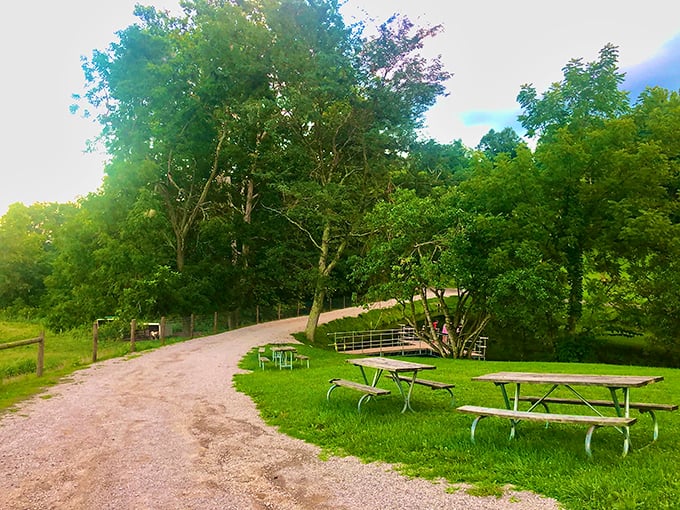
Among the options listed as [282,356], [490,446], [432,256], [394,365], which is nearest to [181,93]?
[432,256]

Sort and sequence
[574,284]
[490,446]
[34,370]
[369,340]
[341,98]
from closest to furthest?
[490,446] → [34,370] → [574,284] → [341,98] → [369,340]

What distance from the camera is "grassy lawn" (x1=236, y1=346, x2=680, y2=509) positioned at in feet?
14.1

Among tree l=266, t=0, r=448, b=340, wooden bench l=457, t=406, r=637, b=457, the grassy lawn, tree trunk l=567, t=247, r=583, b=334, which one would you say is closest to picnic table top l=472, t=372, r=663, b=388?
wooden bench l=457, t=406, r=637, b=457

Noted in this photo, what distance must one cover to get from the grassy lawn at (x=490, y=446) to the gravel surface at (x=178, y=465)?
27 cm

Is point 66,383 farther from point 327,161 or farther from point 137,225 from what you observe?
point 327,161

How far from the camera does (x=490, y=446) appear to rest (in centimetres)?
557

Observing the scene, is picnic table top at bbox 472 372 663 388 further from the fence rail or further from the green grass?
the fence rail

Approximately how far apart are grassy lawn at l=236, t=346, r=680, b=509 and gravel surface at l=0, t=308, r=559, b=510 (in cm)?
27

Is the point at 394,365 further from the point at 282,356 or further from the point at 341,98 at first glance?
the point at 341,98

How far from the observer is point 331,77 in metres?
23.2

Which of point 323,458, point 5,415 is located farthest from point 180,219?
point 323,458

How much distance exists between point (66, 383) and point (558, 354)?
19.3 m

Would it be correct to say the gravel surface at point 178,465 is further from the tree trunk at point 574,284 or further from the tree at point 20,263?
the tree at point 20,263

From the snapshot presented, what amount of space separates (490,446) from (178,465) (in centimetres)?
352
